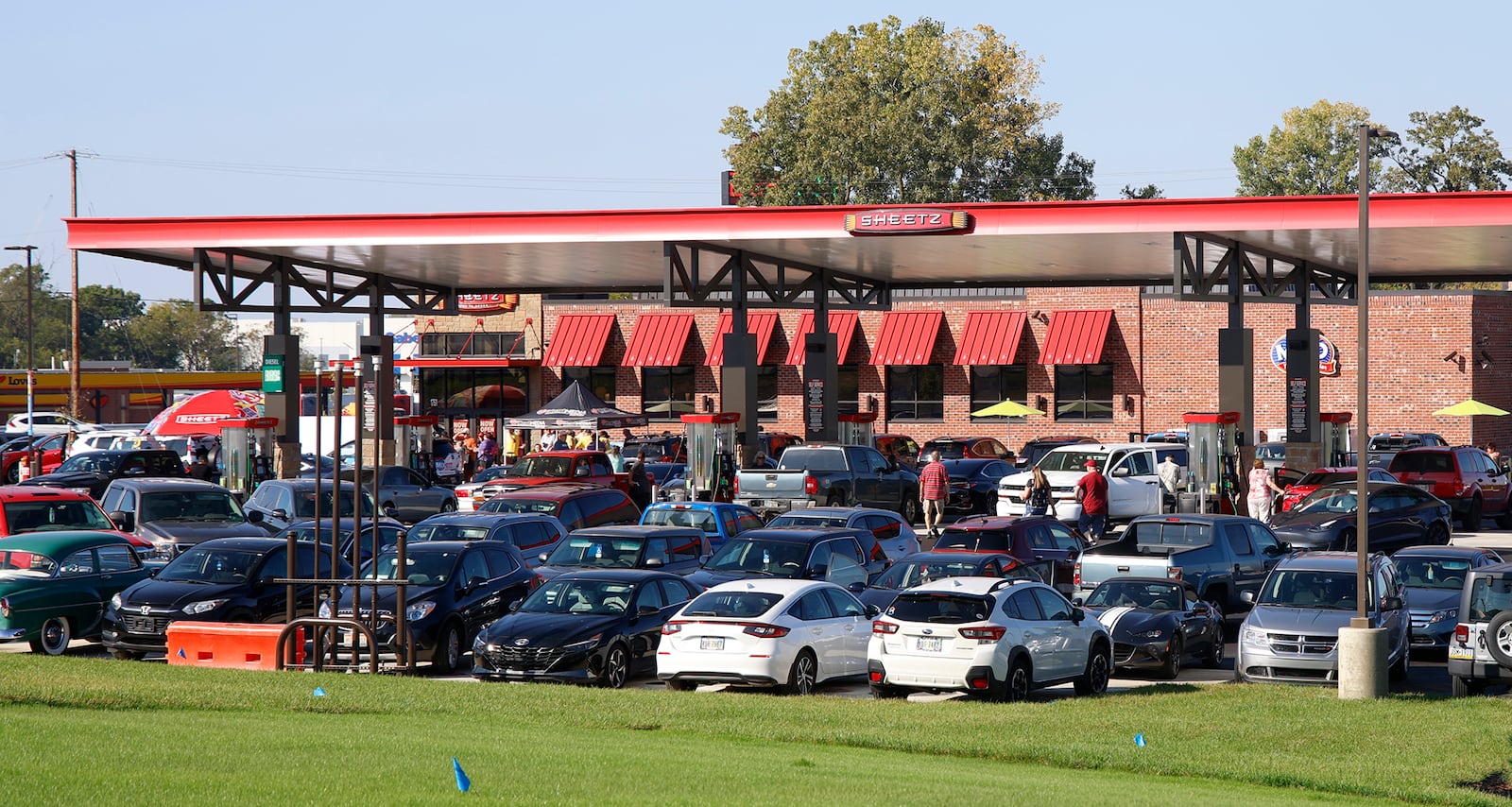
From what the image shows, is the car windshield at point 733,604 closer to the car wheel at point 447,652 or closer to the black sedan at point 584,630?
the black sedan at point 584,630

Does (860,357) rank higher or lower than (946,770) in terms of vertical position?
higher

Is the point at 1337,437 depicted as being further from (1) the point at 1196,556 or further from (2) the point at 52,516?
(2) the point at 52,516

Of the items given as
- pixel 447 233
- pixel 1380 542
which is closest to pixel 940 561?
pixel 1380 542

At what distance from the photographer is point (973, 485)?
3869 centimetres

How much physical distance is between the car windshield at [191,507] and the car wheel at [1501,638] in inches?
722

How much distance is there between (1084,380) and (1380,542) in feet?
92.9

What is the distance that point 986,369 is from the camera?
187 ft

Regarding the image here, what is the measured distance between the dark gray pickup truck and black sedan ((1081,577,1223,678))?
6.07ft

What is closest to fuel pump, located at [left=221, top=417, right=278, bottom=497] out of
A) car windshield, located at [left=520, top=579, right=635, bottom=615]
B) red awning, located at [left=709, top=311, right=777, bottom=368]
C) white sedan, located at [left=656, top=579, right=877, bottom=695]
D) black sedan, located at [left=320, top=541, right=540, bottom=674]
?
black sedan, located at [left=320, top=541, right=540, bottom=674]

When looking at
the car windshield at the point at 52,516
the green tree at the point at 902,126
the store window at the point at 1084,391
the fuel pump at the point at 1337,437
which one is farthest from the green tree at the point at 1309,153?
the car windshield at the point at 52,516

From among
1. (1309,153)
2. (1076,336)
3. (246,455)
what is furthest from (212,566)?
(1309,153)

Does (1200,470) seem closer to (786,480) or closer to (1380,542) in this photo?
(1380,542)

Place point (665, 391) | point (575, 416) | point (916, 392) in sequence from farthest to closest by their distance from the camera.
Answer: point (665, 391)
point (916, 392)
point (575, 416)

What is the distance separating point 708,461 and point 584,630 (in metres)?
17.2
